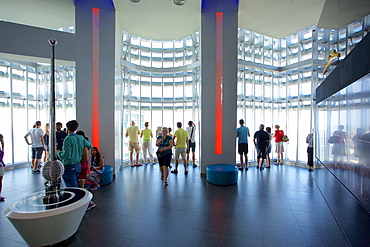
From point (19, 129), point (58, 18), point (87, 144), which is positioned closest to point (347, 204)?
point (87, 144)

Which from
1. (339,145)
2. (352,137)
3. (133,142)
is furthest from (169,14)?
(352,137)

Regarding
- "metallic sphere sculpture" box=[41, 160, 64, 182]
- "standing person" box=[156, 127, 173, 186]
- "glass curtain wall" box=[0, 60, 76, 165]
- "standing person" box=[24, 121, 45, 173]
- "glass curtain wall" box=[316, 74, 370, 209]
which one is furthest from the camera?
"glass curtain wall" box=[0, 60, 76, 165]

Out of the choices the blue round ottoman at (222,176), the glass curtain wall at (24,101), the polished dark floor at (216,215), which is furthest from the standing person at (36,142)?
the blue round ottoman at (222,176)

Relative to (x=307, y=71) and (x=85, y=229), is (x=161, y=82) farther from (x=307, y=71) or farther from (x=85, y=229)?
(x=85, y=229)

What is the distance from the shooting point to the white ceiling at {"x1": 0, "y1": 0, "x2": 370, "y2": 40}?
20.7 feet

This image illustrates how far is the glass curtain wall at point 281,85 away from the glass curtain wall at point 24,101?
8.43 meters

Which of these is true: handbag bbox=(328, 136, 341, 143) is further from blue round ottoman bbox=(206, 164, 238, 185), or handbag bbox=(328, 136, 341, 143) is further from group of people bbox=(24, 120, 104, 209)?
group of people bbox=(24, 120, 104, 209)

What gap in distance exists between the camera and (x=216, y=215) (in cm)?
372

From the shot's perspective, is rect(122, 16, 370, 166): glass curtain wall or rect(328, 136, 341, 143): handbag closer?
rect(328, 136, 341, 143): handbag

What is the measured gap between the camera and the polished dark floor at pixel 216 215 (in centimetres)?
288

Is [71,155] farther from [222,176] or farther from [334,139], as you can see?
[334,139]

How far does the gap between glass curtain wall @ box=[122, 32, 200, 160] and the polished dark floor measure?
4410 mm

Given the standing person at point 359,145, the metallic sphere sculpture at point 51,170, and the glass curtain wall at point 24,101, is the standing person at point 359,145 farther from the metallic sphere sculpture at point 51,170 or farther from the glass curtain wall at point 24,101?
the glass curtain wall at point 24,101

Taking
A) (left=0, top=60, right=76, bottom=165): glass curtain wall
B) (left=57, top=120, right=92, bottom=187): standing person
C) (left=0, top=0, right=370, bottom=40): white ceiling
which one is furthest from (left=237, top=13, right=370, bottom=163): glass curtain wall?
(left=0, top=60, right=76, bottom=165): glass curtain wall
